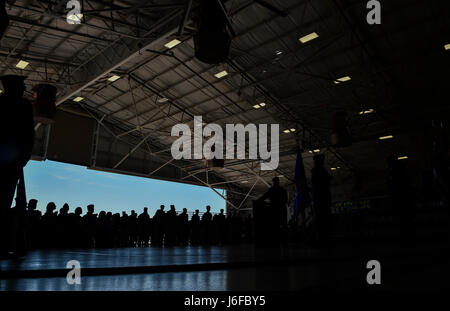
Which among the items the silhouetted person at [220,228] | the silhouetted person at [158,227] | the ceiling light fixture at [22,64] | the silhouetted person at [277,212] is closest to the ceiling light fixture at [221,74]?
the silhouetted person at [220,228]

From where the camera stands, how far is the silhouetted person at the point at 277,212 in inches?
268

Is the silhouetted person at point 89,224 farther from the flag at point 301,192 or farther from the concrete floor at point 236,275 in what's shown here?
the concrete floor at point 236,275

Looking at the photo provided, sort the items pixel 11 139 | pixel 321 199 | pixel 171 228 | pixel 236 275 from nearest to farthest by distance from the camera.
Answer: pixel 236 275 → pixel 11 139 → pixel 321 199 → pixel 171 228

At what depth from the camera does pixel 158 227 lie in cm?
1213

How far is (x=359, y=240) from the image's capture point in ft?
30.1

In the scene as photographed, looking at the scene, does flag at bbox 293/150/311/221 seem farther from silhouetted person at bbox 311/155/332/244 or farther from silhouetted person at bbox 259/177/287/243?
silhouetted person at bbox 311/155/332/244

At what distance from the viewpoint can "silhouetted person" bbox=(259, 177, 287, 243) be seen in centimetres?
680

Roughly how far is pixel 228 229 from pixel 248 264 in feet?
38.8

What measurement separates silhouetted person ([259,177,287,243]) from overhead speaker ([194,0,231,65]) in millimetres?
3080

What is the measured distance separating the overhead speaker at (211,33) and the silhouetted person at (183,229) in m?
7.63
